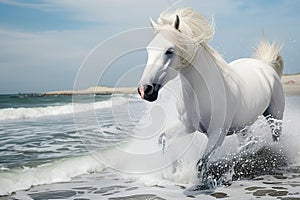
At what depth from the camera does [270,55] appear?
19.3 feet

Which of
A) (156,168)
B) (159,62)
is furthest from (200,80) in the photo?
(156,168)

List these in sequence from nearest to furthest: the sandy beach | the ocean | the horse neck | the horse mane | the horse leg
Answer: the horse mane, the horse neck, the ocean, the sandy beach, the horse leg

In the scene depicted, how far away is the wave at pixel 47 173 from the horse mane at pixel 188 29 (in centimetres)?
237

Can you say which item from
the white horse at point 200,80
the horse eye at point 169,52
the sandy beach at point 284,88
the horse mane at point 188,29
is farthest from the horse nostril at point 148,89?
the sandy beach at point 284,88

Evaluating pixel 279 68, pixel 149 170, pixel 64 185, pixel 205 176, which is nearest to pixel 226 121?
pixel 205 176

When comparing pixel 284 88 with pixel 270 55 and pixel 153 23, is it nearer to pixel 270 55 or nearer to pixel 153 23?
pixel 270 55

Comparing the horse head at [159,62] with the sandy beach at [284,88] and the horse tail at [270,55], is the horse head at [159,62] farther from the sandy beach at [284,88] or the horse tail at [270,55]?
the horse tail at [270,55]

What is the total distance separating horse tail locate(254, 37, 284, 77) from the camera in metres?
5.85

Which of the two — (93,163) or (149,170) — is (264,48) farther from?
(93,163)

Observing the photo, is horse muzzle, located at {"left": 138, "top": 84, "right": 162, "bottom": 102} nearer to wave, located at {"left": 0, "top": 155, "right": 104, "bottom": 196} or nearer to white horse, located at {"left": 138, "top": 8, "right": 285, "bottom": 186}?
white horse, located at {"left": 138, "top": 8, "right": 285, "bottom": 186}

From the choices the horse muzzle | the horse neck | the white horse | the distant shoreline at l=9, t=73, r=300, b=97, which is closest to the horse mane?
the white horse

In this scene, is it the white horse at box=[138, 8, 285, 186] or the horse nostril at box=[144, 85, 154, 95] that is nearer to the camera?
the horse nostril at box=[144, 85, 154, 95]

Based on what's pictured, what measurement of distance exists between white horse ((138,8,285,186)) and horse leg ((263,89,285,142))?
0.40m

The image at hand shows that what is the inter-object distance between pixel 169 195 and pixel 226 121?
3.18ft
